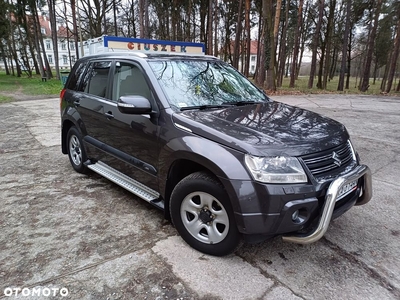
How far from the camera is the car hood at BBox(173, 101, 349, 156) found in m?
2.28

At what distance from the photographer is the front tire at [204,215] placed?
240 cm

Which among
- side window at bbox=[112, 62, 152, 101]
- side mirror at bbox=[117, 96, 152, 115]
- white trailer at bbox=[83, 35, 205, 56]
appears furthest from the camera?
white trailer at bbox=[83, 35, 205, 56]

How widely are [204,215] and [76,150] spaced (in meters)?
2.91

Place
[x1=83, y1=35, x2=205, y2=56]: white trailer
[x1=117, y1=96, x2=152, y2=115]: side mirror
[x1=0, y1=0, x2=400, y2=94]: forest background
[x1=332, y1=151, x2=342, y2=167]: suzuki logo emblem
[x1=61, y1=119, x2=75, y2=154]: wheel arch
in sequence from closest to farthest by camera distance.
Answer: [x1=332, y1=151, x2=342, y2=167]: suzuki logo emblem < [x1=117, y1=96, x2=152, y2=115]: side mirror < [x1=61, y1=119, x2=75, y2=154]: wheel arch < [x1=83, y1=35, x2=205, y2=56]: white trailer < [x1=0, y1=0, x2=400, y2=94]: forest background

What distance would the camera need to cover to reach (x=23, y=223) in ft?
10.2

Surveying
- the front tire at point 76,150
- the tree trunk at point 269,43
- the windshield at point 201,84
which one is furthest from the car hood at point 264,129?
the tree trunk at point 269,43

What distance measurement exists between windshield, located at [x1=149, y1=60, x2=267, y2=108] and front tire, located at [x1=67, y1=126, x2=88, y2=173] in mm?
1897

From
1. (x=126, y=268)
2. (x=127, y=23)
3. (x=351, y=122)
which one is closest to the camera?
(x=126, y=268)

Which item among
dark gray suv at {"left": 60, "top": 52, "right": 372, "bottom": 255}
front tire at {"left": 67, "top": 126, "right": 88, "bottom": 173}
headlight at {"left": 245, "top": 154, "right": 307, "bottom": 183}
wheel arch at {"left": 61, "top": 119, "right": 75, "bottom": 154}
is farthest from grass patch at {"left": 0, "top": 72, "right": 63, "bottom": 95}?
headlight at {"left": 245, "top": 154, "right": 307, "bottom": 183}

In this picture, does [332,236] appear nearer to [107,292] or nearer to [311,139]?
[311,139]

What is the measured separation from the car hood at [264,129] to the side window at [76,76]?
2.43 metres

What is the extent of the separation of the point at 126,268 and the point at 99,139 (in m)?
2.00

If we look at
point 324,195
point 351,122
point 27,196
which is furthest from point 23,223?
point 351,122

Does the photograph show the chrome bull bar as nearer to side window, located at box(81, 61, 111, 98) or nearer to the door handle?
the door handle
